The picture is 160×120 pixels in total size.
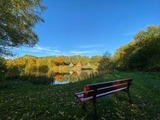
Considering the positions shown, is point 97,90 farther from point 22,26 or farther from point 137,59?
point 137,59

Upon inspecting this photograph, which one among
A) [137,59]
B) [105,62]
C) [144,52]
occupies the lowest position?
[137,59]

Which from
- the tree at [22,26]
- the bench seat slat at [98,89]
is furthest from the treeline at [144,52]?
the bench seat slat at [98,89]

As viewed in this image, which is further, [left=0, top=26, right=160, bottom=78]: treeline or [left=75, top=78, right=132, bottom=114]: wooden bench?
[left=0, top=26, right=160, bottom=78]: treeline

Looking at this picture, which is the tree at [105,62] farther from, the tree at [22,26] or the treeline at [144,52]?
the tree at [22,26]

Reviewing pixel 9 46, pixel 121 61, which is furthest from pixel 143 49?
pixel 9 46

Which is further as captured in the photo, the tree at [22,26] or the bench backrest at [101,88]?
the tree at [22,26]

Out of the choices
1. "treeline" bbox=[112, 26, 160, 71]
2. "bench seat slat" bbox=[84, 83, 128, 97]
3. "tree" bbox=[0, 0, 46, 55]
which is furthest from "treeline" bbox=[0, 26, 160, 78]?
"bench seat slat" bbox=[84, 83, 128, 97]

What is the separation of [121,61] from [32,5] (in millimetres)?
27567

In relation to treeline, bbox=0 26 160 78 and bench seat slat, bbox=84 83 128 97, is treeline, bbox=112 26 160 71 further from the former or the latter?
bench seat slat, bbox=84 83 128 97

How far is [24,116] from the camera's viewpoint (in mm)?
4570

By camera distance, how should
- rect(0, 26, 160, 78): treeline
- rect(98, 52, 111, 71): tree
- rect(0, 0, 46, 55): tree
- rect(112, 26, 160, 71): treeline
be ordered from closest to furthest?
1. rect(0, 0, 46, 55): tree
2. rect(0, 26, 160, 78): treeline
3. rect(112, 26, 160, 71): treeline
4. rect(98, 52, 111, 71): tree

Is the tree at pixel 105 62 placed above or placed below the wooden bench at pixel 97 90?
above

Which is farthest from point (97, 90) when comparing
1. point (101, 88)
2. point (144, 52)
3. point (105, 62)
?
point (105, 62)

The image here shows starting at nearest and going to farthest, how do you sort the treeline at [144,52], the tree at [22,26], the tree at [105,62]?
the tree at [22,26] → the treeline at [144,52] → the tree at [105,62]
